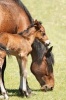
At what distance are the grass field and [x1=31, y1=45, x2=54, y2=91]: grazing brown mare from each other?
24 centimetres

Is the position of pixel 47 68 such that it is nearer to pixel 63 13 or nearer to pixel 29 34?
pixel 29 34

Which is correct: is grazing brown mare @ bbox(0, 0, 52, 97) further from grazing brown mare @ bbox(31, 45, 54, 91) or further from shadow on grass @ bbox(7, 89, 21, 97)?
shadow on grass @ bbox(7, 89, 21, 97)

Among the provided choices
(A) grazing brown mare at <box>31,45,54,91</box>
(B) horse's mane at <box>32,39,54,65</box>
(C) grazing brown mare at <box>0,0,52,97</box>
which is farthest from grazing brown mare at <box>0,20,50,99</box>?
(A) grazing brown mare at <box>31,45,54,91</box>

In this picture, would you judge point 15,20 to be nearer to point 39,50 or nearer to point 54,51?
point 39,50

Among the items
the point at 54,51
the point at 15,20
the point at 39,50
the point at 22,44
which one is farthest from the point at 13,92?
the point at 54,51

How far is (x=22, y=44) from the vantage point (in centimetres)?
809

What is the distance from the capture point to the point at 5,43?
25.6 ft

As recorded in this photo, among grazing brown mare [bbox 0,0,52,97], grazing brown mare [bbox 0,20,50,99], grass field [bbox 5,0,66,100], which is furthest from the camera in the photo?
grass field [bbox 5,0,66,100]

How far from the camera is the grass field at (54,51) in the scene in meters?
8.62

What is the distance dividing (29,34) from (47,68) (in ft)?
3.09

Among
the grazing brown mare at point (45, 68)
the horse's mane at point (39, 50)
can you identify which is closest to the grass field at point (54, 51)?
the grazing brown mare at point (45, 68)

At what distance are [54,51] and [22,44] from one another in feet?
25.6

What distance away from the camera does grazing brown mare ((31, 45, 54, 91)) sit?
8602 mm

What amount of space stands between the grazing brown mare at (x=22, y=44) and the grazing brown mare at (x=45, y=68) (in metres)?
0.37
